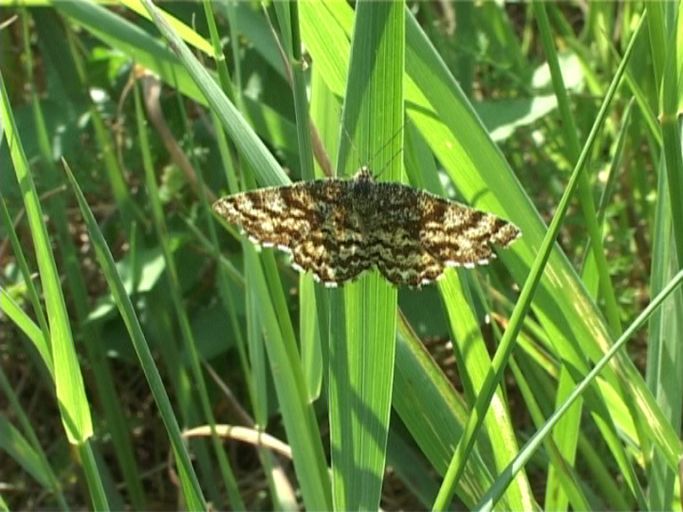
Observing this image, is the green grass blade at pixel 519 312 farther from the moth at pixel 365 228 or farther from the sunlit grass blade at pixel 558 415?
the moth at pixel 365 228

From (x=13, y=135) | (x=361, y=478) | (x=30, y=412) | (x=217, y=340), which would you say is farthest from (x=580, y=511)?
(x=30, y=412)

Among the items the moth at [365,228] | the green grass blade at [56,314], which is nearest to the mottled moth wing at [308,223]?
the moth at [365,228]

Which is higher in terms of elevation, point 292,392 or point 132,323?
point 132,323

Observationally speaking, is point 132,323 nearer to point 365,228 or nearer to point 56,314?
point 56,314

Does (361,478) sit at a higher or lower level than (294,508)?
higher

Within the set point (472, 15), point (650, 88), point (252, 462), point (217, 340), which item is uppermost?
point (472, 15)

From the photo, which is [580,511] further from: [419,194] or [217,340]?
[217,340]

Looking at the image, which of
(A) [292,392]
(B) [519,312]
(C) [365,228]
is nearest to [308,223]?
(C) [365,228]
